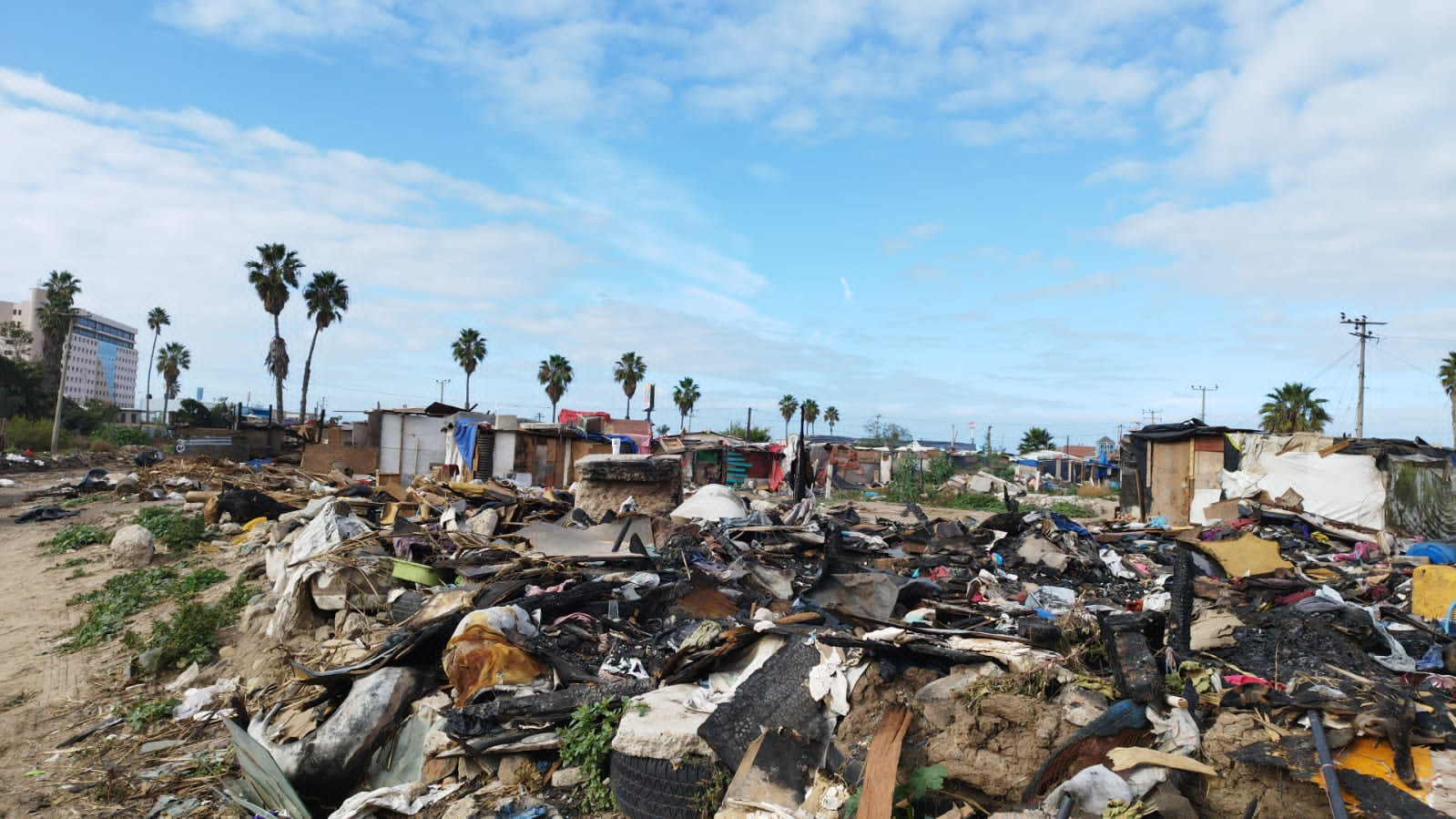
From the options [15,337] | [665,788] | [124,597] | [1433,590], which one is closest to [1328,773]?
[665,788]

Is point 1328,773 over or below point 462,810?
over

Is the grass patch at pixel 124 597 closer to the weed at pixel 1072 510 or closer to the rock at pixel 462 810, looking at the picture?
the rock at pixel 462 810

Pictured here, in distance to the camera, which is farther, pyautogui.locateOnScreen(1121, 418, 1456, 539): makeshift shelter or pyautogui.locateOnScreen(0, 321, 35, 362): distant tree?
pyautogui.locateOnScreen(0, 321, 35, 362): distant tree

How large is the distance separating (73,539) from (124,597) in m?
5.01

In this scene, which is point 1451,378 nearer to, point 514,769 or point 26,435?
point 514,769

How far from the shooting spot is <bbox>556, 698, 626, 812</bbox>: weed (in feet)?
13.3

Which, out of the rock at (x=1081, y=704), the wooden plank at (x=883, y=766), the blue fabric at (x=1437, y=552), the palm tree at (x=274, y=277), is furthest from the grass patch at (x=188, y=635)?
the palm tree at (x=274, y=277)

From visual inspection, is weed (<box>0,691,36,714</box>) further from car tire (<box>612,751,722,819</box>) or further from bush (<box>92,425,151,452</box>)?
bush (<box>92,425,151,452</box>)

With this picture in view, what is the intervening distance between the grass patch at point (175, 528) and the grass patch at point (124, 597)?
3.57 feet

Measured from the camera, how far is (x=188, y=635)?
6938 mm

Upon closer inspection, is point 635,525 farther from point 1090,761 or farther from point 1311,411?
point 1311,411

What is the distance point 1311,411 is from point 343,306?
148 feet

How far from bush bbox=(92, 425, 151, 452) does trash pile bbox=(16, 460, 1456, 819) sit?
123ft

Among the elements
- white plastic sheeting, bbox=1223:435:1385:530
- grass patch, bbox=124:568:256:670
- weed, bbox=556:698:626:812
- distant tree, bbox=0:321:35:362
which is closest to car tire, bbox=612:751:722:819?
weed, bbox=556:698:626:812
